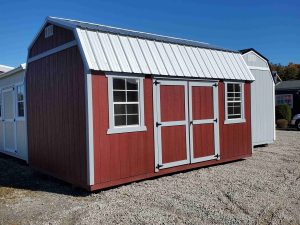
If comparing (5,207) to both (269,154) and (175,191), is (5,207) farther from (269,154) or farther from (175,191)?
(269,154)

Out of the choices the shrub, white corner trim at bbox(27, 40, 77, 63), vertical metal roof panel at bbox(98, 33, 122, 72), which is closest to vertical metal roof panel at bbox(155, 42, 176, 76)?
vertical metal roof panel at bbox(98, 33, 122, 72)

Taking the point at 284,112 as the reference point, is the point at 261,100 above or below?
above

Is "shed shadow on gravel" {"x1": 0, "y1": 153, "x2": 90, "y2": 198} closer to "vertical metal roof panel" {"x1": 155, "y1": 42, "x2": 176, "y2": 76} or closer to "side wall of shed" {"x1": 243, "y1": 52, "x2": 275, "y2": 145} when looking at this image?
"vertical metal roof panel" {"x1": 155, "y1": 42, "x2": 176, "y2": 76}

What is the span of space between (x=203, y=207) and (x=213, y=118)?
12.6 ft

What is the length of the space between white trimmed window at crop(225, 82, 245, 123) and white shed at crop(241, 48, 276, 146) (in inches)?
95.3

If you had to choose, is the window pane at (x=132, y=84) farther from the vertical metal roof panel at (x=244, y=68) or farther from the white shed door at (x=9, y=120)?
the white shed door at (x=9, y=120)

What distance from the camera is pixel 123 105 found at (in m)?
7.12

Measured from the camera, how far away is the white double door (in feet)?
38.4

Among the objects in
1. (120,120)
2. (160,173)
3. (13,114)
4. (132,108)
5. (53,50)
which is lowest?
(160,173)

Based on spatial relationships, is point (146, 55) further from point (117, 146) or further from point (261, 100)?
point (261, 100)

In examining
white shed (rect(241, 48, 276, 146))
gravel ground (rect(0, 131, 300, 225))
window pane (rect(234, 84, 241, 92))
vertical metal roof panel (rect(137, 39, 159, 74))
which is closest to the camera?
gravel ground (rect(0, 131, 300, 225))

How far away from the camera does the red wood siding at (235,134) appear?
9.34 metres

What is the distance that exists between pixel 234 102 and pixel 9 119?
7.77 meters

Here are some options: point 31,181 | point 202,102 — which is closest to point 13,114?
point 31,181
